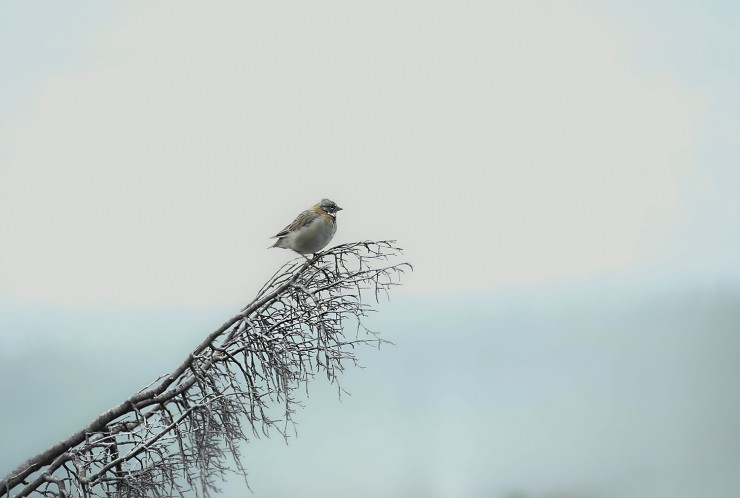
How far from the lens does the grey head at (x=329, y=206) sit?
1214cm

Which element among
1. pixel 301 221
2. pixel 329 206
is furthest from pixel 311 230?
pixel 329 206

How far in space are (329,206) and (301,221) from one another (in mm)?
446

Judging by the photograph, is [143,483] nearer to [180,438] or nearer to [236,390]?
[180,438]

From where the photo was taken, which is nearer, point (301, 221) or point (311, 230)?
point (311, 230)

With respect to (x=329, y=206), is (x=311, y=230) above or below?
below

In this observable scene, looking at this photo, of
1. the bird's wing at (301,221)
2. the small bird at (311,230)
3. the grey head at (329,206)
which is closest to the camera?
the small bird at (311,230)

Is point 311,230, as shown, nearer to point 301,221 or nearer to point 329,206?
point 301,221

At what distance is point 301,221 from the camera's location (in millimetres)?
11953

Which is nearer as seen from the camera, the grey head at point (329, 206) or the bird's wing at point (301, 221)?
the bird's wing at point (301, 221)

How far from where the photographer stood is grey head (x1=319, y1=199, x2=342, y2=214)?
12141 millimetres

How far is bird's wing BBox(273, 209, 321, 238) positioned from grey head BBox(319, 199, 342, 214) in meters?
0.16

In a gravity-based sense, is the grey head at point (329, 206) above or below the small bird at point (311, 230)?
above

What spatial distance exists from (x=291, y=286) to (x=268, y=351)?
0.78 metres

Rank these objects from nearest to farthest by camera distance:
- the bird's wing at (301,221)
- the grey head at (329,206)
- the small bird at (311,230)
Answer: the small bird at (311,230), the bird's wing at (301,221), the grey head at (329,206)
